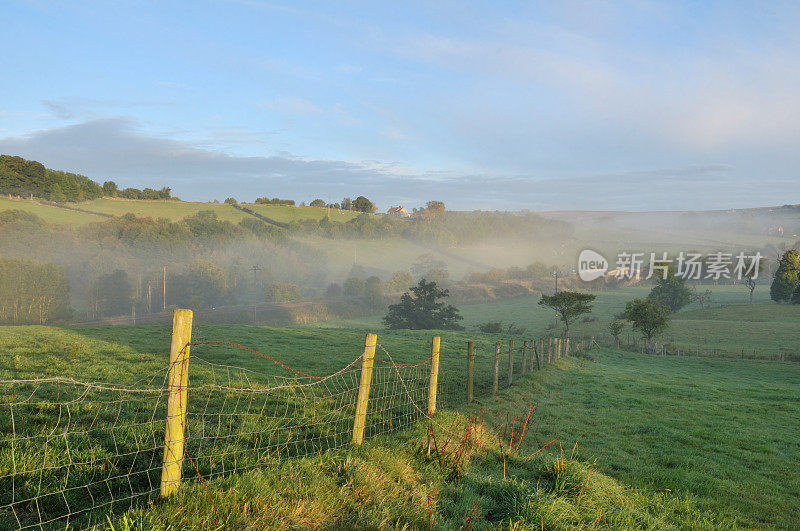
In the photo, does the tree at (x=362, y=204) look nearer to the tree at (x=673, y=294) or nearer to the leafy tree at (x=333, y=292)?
the leafy tree at (x=333, y=292)

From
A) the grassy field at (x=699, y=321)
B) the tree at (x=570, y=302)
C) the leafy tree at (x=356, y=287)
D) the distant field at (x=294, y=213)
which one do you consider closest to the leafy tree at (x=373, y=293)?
the leafy tree at (x=356, y=287)

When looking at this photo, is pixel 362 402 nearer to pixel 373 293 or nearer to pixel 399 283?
pixel 373 293

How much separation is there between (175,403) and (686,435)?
11327mm

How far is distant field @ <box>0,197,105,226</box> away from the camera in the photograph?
111 m

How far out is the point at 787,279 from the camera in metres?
79.1

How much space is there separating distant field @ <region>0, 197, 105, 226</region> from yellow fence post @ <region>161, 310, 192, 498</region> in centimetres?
13244

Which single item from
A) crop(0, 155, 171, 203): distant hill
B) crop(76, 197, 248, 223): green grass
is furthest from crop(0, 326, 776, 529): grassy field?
crop(0, 155, 171, 203): distant hill

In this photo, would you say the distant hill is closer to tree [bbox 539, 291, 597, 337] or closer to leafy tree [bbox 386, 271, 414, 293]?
leafy tree [bbox 386, 271, 414, 293]

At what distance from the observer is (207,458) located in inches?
221

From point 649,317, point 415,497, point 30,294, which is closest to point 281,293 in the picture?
point 30,294

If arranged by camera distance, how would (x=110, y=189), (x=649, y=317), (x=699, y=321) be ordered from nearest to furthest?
1. (x=649, y=317)
2. (x=699, y=321)
3. (x=110, y=189)

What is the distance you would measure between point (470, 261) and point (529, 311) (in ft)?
215

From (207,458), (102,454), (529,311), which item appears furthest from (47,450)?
(529,311)

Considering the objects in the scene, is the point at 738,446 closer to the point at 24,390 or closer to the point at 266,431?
the point at 266,431
